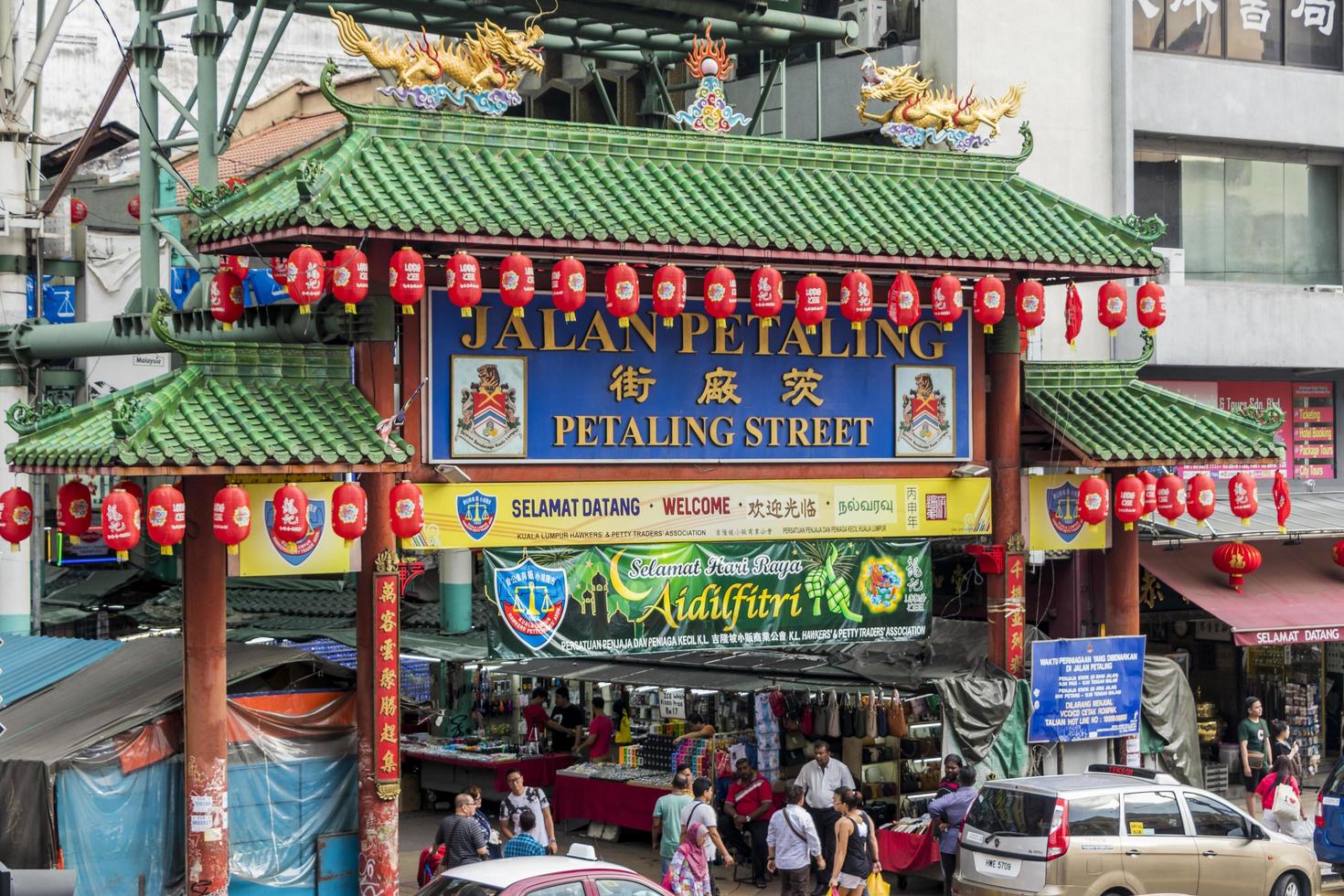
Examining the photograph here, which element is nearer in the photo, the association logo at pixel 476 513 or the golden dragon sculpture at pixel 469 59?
the golden dragon sculpture at pixel 469 59

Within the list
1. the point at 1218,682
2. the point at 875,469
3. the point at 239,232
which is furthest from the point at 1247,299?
the point at 239,232

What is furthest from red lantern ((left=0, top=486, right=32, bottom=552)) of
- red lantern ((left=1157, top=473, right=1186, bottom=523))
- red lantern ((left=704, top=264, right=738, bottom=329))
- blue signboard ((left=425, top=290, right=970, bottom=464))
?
red lantern ((left=1157, top=473, right=1186, bottom=523))

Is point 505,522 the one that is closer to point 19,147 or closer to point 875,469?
point 875,469

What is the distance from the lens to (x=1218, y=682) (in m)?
28.0

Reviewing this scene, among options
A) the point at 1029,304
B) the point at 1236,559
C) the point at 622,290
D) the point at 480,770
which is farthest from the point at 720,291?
the point at 1236,559

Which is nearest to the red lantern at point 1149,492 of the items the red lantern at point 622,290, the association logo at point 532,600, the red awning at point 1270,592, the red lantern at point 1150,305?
the red lantern at point 1150,305

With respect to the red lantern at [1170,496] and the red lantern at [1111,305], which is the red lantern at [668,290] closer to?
the red lantern at [1111,305]

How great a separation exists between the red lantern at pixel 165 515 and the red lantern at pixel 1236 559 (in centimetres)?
1435

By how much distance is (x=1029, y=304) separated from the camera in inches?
810

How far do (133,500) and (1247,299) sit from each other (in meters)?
20.2

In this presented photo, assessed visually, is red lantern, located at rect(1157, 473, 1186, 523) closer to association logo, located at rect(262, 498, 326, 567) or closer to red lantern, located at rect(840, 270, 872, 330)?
red lantern, located at rect(840, 270, 872, 330)

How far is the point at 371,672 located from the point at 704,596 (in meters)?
3.95

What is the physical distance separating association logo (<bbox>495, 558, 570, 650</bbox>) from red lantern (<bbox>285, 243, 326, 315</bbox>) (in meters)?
3.63

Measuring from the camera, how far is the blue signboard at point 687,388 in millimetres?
18547
